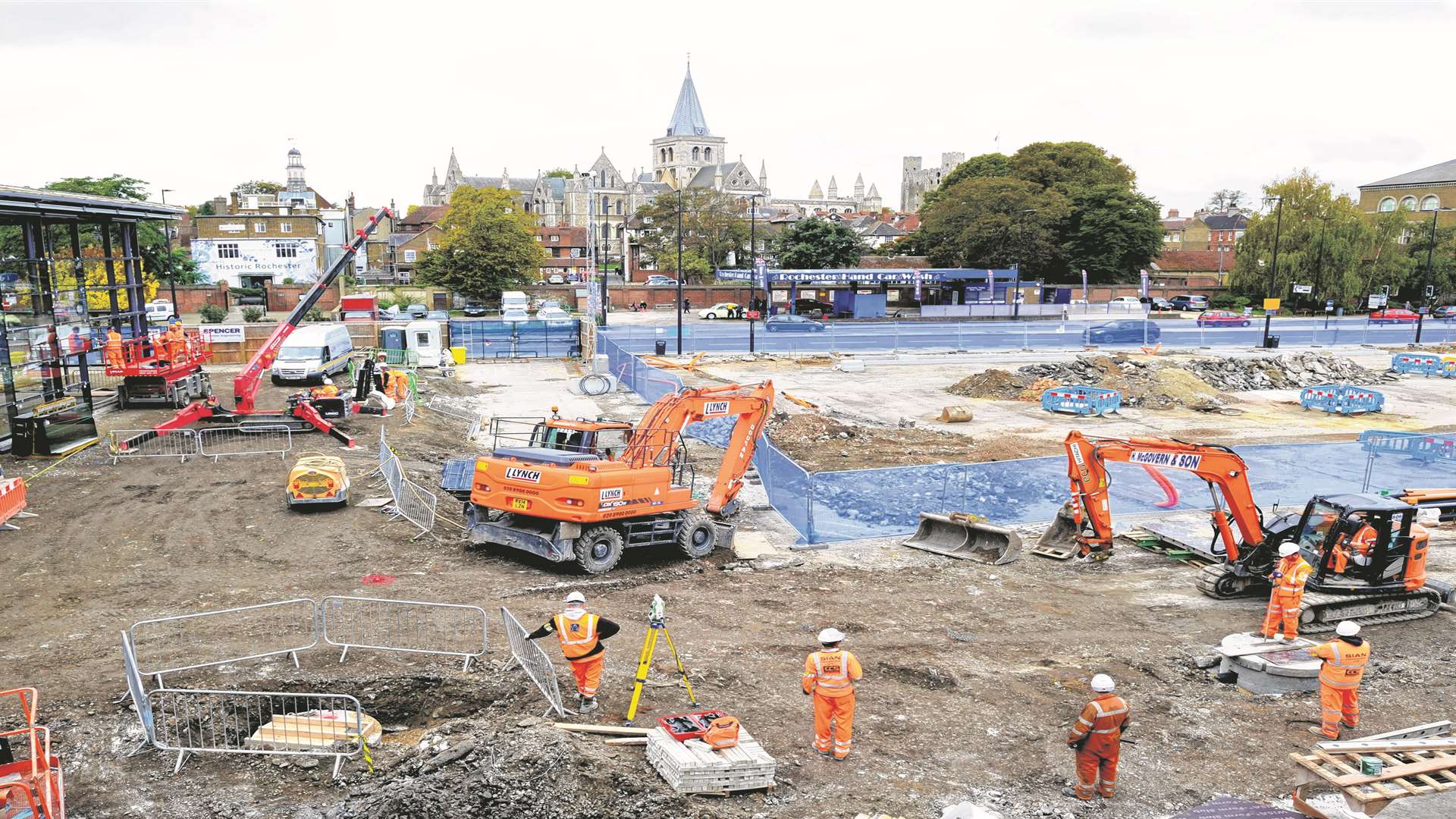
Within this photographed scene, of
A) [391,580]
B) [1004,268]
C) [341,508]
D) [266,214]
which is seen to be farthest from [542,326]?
[1004,268]

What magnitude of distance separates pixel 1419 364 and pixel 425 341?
1517 inches

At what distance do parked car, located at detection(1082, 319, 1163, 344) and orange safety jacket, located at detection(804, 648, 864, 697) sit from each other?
1727 inches

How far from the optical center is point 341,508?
17.5m

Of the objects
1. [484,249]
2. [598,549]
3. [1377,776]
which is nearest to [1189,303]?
[484,249]

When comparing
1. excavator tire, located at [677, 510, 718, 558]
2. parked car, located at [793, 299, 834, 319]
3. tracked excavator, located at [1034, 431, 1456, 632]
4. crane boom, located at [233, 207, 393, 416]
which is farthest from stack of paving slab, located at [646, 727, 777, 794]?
parked car, located at [793, 299, 834, 319]

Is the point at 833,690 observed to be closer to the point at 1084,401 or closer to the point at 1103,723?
the point at 1103,723

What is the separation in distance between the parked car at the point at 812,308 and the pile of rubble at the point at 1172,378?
97.9 ft

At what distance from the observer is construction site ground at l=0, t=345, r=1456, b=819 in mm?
8266

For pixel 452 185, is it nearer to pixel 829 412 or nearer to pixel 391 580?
pixel 829 412

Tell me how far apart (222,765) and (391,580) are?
563 centimetres

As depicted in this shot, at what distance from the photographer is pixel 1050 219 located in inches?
3036

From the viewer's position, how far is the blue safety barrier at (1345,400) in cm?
3016

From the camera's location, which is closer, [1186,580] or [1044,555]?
[1186,580]

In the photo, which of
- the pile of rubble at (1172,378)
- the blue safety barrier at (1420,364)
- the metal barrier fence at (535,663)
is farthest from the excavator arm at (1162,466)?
the blue safety barrier at (1420,364)
